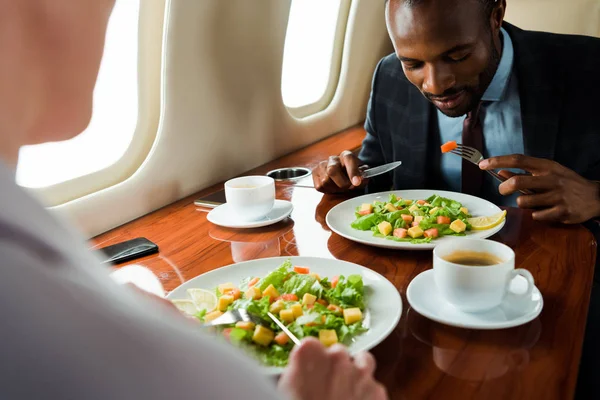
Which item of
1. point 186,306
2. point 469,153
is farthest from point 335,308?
point 469,153

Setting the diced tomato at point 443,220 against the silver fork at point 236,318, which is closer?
the silver fork at point 236,318

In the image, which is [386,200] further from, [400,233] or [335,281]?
[335,281]

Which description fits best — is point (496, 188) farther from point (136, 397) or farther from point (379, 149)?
point (136, 397)

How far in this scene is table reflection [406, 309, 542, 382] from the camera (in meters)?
0.81

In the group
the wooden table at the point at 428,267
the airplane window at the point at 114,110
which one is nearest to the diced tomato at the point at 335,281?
the wooden table at the point at 428,267

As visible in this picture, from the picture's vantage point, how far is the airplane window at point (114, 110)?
166cm

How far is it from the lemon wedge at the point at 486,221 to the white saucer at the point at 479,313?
13.0 inches

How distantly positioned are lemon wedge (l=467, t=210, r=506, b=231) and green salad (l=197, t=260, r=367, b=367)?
428mm

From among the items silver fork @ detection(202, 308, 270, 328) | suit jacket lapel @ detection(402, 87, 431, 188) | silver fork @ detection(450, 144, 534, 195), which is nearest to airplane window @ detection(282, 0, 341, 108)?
suit jacket lapel @ detection(402, 87, 431, 188)

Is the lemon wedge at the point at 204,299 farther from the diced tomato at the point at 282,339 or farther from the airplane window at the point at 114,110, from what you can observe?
the airplane window at the point at 114,110

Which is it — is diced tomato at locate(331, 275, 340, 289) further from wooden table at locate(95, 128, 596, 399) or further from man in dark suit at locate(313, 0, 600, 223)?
man in dark suit at locate(313, 0, 600, 223)

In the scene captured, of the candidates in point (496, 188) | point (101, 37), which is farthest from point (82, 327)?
point (496, 188)

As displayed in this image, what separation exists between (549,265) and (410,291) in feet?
1.16

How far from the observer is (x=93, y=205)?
157cm
